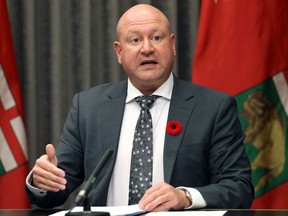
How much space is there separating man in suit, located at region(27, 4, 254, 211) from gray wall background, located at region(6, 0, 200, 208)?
4.37ft

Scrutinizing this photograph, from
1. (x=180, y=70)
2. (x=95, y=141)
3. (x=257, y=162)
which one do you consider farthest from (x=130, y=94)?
(x=180, y=70)

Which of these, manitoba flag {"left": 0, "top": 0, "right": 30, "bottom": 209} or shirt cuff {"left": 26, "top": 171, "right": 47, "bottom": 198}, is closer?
shirt cuff {"left": 26, "top": 171, "right": 47, "bottom": 198}

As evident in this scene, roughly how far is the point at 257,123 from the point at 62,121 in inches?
57.8

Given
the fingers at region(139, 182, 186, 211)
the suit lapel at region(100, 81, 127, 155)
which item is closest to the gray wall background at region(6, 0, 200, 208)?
the suit lapel at region(100, 81, 127, 155)

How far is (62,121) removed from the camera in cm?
416

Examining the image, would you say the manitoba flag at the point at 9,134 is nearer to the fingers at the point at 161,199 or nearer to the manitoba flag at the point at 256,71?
the manitoba flag at the point at 256,71

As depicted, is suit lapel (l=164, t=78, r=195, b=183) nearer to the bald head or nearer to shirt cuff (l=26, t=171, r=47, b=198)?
the bald head

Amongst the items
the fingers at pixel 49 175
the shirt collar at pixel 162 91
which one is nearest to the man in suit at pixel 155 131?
the shirt collar at pixel 162 91

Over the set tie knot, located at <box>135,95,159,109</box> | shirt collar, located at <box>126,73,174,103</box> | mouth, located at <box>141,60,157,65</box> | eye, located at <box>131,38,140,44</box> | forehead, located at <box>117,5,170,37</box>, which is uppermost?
forehead, located at <box>117,5,170,37</box>

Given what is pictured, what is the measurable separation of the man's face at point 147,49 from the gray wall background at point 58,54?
1381mm

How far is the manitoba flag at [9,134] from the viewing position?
368cm

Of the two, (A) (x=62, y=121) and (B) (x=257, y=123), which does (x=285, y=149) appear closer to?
(B) (x=257, y=123)

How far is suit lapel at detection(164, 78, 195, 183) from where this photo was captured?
8.28ft

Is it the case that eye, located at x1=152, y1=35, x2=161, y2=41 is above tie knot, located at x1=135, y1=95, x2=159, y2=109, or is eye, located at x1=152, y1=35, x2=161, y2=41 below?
above
